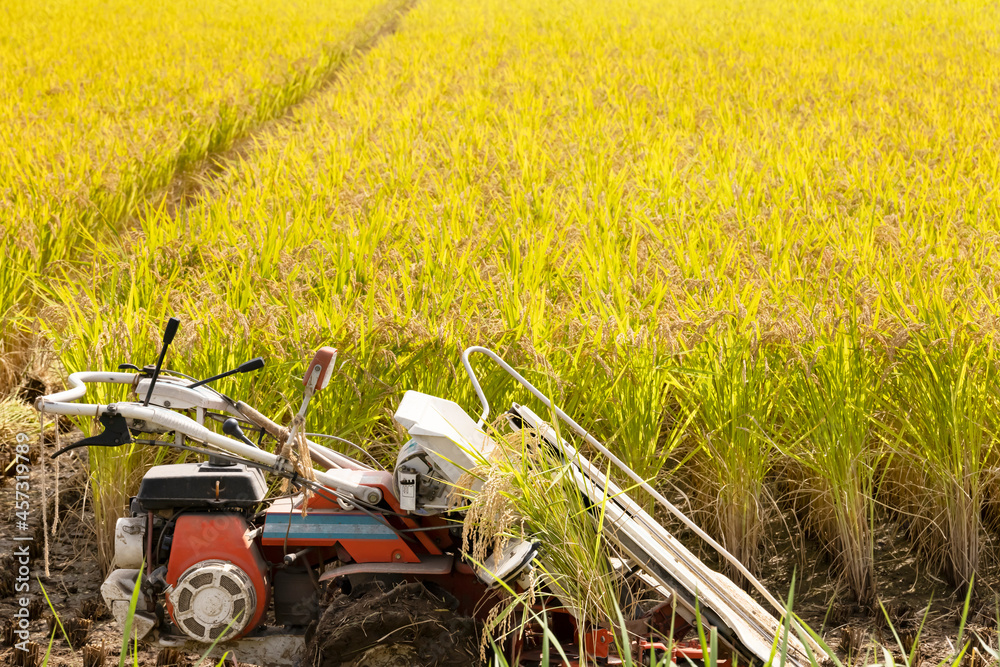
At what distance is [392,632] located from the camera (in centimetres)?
177

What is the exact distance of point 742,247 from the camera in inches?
142

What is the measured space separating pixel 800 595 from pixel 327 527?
4.37 feet

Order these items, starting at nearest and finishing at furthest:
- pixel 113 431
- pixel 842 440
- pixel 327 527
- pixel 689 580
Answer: pixel 689 580
pixel 113 431
pixel 327 527
pixel 842 440

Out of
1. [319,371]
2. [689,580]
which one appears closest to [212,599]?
[319,371]

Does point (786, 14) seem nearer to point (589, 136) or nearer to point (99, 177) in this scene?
point (589, 136)

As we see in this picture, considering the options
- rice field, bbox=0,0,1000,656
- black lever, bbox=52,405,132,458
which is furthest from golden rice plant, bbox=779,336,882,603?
black lever, bbox=52,405,132,458

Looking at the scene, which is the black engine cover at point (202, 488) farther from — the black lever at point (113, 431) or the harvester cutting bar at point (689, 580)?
the harvester cutting bar at point (689, 580)

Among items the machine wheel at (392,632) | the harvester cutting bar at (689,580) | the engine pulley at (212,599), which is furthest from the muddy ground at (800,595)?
the machine wheel at (392,632)

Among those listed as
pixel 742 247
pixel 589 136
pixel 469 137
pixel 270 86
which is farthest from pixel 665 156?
pixel 270 86

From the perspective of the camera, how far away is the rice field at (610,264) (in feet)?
7.87

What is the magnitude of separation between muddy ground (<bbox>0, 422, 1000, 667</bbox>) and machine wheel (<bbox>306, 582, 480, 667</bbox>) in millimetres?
513

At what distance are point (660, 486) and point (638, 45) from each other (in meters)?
9.80

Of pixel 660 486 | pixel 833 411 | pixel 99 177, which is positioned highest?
pixel 99 177

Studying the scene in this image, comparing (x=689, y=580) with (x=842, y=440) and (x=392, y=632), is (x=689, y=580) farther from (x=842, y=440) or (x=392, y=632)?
(x=842, y=440)
